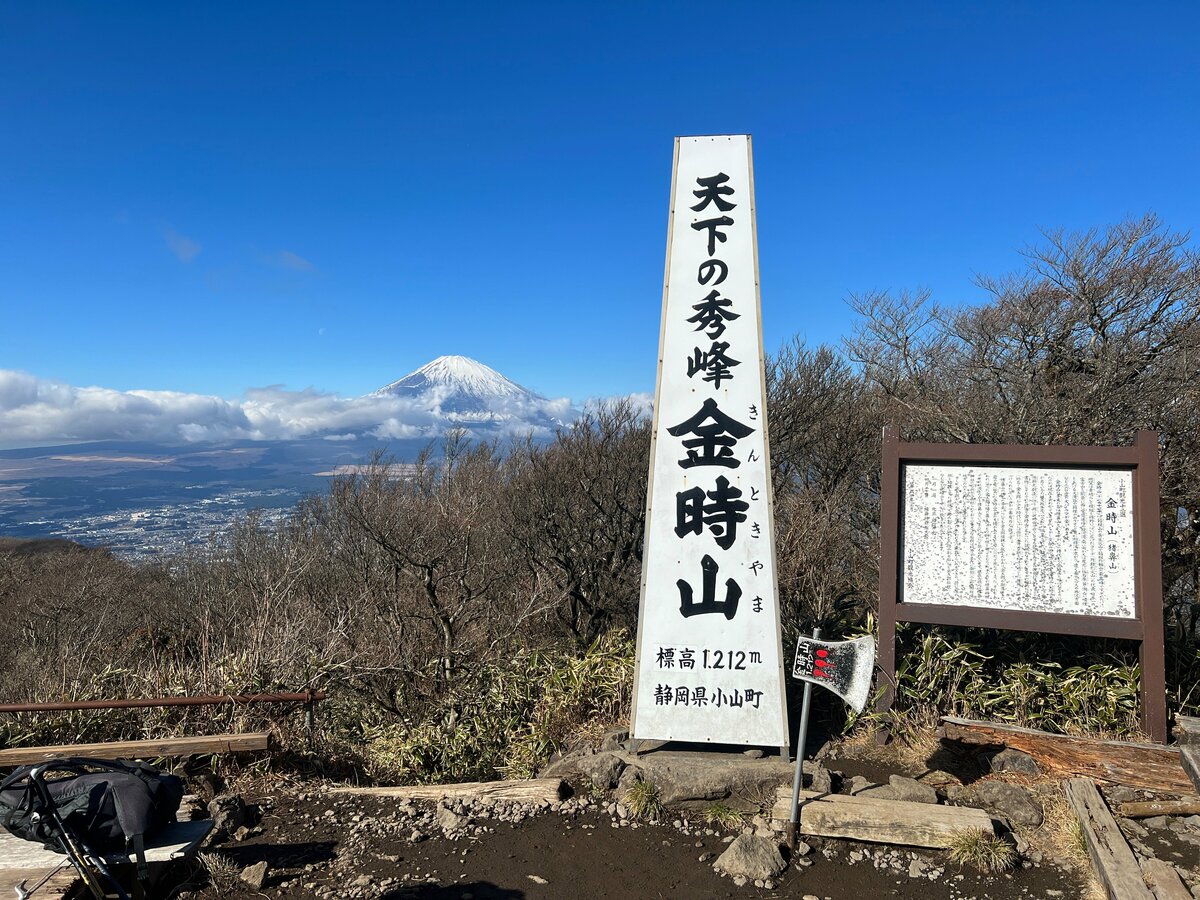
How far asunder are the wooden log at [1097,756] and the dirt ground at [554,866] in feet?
3.57

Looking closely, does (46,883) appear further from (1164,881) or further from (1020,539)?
(1020,539)

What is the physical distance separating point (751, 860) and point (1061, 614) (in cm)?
273

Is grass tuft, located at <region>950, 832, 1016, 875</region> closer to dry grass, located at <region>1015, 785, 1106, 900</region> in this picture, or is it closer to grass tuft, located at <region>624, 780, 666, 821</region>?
dry grass, located at <region>1015, 785, 1106, 900</region>

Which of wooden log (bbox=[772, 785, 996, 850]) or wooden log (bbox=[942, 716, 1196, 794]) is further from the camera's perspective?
wooden log (bbox=[942, 716, 1196, 794])

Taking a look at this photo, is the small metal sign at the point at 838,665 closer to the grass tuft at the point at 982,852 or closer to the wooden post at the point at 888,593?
the grass tuft at the point at 982,852

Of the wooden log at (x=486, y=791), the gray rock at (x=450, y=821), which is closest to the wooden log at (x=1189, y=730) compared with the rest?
the wooden log at (x=486, y=791)

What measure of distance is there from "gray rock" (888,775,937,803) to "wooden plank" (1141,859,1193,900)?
1.03 metres

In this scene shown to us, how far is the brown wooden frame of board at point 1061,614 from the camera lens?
15.3ft

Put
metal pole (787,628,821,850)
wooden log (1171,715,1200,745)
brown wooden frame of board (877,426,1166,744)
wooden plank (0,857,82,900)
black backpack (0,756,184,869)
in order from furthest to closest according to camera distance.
→ brown wooden frame of board (877,426,1166,744) → wooden log (1171,715,1200,745) → metal pole (787,628,821,850) → wooden plank (0,857,82,900) → black backpack (0,756,184,869)

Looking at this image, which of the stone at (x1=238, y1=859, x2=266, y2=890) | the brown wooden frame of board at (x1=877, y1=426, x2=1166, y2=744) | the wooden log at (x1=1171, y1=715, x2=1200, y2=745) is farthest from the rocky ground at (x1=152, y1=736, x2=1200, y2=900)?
the brown wooden frame of board at (x1=877, y1=426, x2=1166, y2=744)

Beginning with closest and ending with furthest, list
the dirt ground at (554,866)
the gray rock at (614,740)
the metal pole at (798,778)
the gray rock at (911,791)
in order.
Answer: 1. the dirt ground at (554,866)
2. the metal pole at (798,778)
3. the gray rock at (911,791)
4. the gray rock at (614,740)

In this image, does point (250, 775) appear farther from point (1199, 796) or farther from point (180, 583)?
point (180, 583)

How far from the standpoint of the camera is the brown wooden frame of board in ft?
15.3

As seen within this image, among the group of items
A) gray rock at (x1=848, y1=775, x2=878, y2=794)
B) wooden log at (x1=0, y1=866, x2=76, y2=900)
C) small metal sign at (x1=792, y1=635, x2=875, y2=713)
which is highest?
small metal sign at (x1=792, y1=635, x2=875, y2=713)
